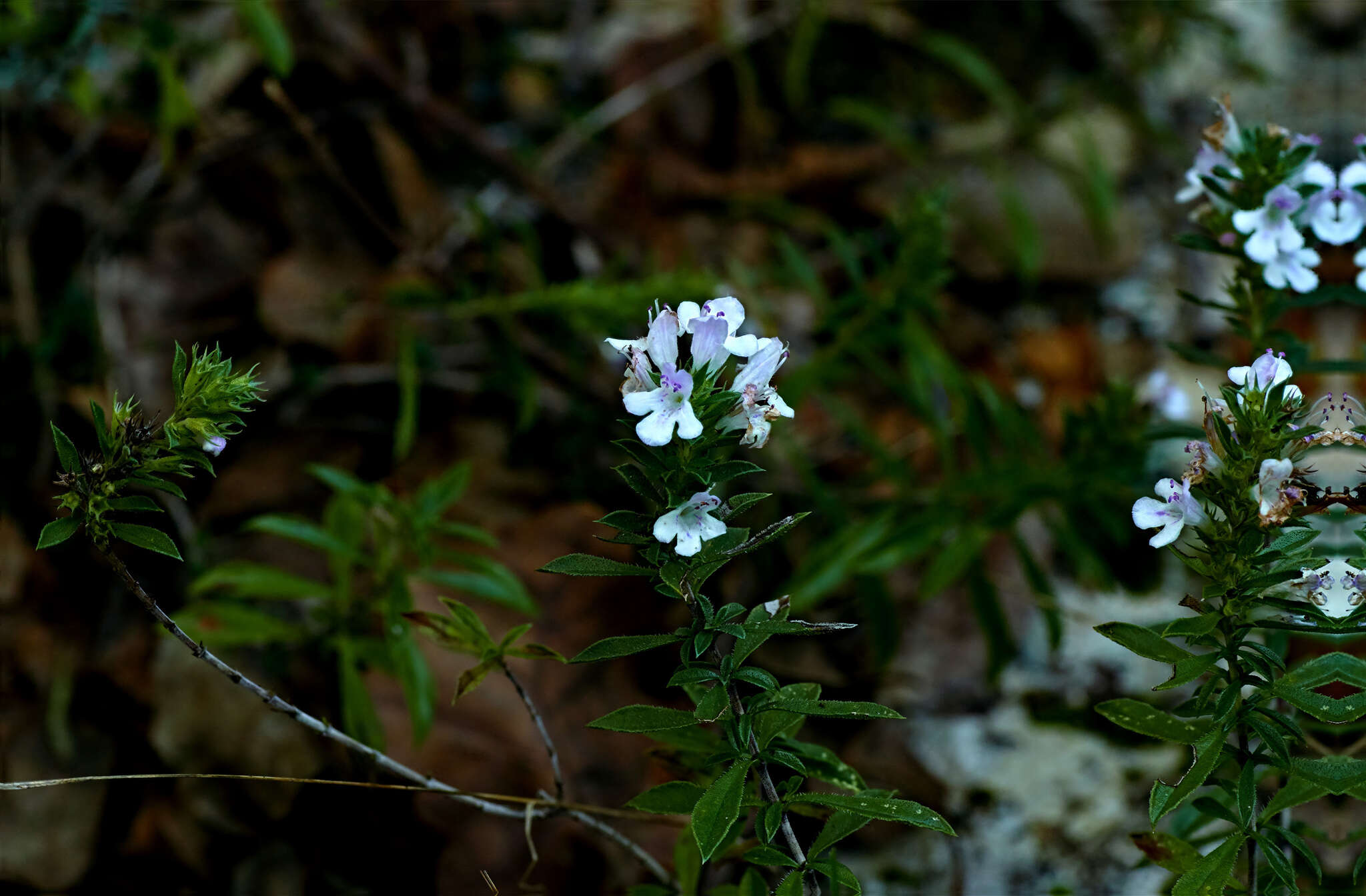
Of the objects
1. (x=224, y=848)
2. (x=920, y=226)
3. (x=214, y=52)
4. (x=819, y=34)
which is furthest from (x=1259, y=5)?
(x=224, y=848)

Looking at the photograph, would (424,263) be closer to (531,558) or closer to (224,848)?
(531,558)

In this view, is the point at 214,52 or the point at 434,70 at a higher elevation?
the point at 434,70

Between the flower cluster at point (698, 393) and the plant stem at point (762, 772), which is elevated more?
the flower cluster at point (698, 393)

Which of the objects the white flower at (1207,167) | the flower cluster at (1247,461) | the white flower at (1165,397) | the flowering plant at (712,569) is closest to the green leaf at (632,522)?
the flowering plant at (712,569)

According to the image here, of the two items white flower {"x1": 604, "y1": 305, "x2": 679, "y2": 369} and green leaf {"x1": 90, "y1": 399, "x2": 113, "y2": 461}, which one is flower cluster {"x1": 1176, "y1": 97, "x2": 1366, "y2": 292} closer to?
white flower {"x1": 604, "y1": 305, "x2": 679, "y2": 369}

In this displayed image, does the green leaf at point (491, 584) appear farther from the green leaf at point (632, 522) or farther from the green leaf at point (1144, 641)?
the green leaf at point (1144, 641)

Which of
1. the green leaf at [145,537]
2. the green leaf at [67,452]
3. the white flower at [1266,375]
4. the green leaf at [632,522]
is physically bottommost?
the green leaf at [145,537]

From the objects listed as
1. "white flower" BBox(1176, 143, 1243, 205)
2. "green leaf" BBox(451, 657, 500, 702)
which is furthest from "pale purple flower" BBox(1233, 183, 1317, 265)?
"green leaf" BBox(451, 657, 500, 702)
